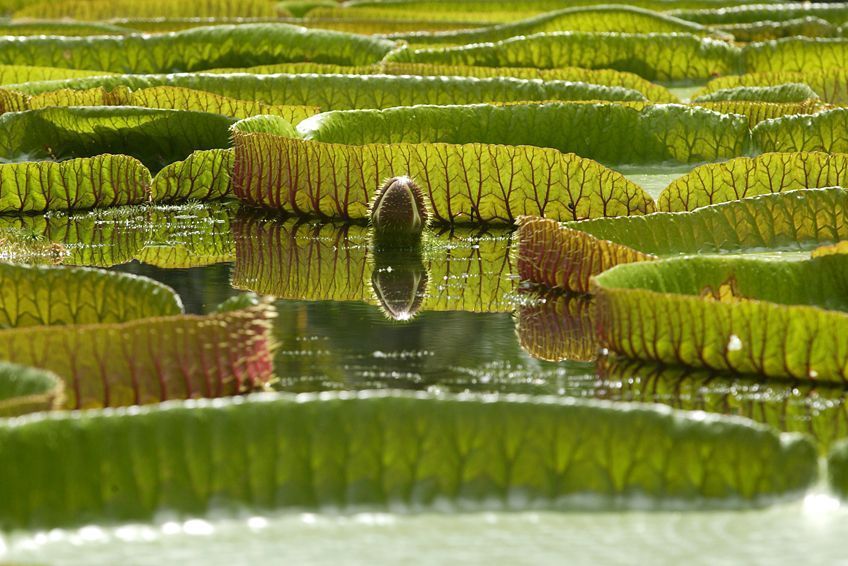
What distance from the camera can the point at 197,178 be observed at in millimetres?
3408

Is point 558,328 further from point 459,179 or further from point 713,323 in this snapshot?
point 459,179

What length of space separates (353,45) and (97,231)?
2.52 m

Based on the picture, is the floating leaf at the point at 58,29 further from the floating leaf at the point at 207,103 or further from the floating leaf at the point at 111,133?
the floating leaf at the point at 111,133

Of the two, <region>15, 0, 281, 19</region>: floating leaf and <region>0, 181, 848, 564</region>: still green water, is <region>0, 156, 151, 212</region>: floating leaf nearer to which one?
<region>0, 181, 848, 564</region>: still green water

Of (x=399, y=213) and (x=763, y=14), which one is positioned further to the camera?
(x=763, y=14)

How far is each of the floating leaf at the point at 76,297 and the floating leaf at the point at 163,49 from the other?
3.35 metres

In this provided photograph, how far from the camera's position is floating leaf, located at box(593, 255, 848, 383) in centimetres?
177

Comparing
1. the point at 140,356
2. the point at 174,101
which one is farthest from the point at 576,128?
the point at 140,356

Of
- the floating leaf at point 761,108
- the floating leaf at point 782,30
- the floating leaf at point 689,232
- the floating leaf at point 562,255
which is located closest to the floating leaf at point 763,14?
the floating leaf at point 782,30

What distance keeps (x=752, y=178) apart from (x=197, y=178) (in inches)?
51.0

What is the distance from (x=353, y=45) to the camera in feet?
17.6

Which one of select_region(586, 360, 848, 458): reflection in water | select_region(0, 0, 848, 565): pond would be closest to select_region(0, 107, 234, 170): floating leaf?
select_region(0, 0, 848, 565): pond

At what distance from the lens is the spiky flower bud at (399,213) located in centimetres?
268

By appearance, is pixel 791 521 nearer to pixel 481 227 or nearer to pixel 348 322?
pixel 348 322
